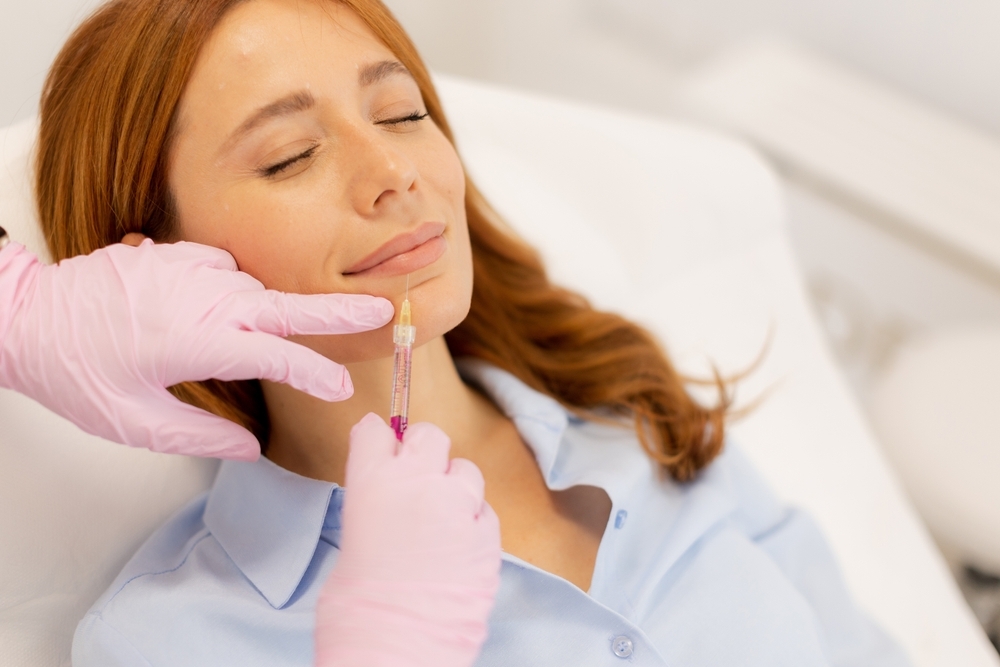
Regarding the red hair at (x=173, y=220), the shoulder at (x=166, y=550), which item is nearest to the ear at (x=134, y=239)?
the red hair at (x=173, y=220)

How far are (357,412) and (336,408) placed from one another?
0.03 meters

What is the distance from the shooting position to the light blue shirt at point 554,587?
3.32ft

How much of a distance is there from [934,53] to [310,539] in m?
1.79

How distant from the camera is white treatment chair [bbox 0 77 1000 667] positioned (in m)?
1.52

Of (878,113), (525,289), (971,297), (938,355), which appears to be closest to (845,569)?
(938,355)

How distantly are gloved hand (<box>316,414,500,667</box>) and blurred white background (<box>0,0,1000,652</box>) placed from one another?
116 centimetres

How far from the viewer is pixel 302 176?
0.98 m

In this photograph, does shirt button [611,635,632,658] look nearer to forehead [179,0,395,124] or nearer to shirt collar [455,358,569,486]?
shirt collar [455,358,569,486]

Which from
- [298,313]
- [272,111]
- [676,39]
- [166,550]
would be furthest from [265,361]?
[676,39]

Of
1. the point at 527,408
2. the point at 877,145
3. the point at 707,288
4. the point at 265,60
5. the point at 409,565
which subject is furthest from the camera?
the point at 877,145

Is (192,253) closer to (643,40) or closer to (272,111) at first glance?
(272,111)

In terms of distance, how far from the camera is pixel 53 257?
1.15 m

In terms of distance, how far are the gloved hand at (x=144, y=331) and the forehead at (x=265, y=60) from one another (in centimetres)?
17

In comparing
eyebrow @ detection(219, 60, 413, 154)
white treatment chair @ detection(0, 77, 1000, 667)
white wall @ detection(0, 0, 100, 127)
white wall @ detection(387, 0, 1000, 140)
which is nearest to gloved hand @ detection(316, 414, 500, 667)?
eyebrow @ detection(219, 60, 413, 154)
